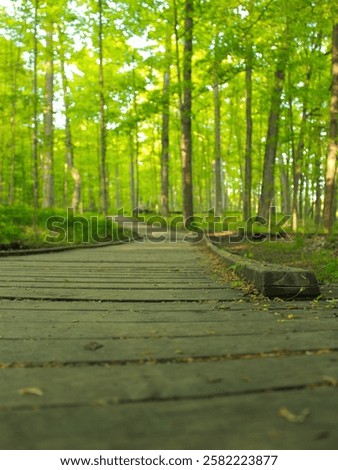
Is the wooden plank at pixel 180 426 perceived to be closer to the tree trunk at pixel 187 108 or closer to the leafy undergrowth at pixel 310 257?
the leafy undergrowth at pixel 310 257

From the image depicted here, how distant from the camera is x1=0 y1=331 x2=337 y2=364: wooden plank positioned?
189cm

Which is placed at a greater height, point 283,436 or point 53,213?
point 53,213

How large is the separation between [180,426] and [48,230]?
10.1 metres

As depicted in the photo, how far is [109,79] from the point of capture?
22.5 metres

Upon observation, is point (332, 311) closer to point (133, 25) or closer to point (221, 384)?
point (221, 384)

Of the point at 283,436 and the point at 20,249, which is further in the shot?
the point at 20,249

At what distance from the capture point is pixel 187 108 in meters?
16.1

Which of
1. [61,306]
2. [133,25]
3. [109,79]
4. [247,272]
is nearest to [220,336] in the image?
[61,306]

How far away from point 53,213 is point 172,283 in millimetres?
8247

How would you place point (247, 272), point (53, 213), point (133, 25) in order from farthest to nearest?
point (133, 25) < point (53, 213) < point (247, 272)

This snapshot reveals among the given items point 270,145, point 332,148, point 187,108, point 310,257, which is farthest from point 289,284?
point 270,145

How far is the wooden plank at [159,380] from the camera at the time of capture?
1.44 metres

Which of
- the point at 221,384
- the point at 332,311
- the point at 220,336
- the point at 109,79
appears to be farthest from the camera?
the point at 109,79

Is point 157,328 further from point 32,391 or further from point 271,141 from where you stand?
point 271,141
